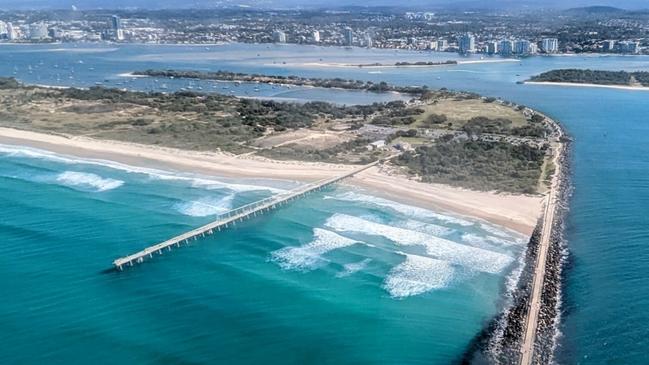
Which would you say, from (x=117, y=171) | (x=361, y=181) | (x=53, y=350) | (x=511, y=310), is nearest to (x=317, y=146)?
(x=361, y=181)

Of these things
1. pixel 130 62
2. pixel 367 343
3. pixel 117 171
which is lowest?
pixel 367 343

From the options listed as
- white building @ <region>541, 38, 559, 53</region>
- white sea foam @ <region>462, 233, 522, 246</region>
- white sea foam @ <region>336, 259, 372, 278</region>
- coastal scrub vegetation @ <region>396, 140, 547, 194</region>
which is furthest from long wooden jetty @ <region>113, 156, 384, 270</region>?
white building @ <region>541, 38, 559, 53</region>

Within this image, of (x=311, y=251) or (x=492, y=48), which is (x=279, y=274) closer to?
(x=311, y=251)

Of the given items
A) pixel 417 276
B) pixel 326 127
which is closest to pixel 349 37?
pixel 326 127

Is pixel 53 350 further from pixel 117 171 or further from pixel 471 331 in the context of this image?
pixel 117 171

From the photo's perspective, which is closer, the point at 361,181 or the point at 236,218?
the point at 236,218

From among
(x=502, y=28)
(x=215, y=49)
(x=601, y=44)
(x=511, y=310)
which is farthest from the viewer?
(x=502, y=28)

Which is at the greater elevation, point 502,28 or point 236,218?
point 502,28

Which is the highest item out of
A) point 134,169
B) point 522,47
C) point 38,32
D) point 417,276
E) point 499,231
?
point 38,32
